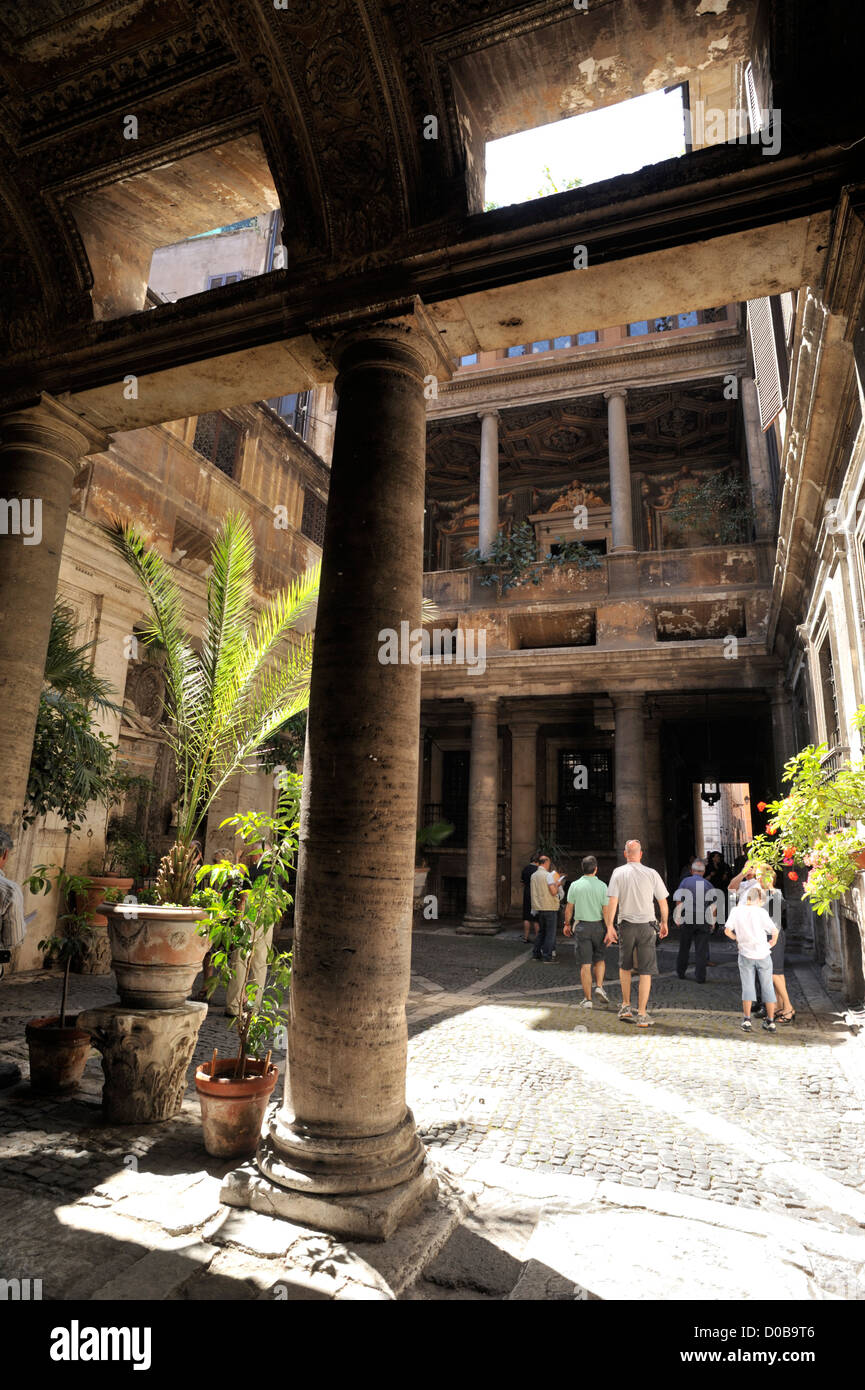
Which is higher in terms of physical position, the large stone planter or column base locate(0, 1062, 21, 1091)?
the large stone planter

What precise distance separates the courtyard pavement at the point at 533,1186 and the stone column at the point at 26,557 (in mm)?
2123

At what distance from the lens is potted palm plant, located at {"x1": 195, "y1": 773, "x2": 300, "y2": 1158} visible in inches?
144

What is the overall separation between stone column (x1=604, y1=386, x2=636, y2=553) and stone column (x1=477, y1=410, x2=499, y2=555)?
2.51 m

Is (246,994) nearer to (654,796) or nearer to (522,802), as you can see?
(654,796)

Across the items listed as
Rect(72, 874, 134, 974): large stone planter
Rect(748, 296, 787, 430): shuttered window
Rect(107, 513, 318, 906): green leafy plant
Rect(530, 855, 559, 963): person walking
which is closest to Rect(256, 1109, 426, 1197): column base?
Rect(107, 513, 318, 906): green leafy plant

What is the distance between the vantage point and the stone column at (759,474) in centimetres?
1413

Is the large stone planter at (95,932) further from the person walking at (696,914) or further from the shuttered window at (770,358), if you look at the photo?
the shuttered window at (770,358)

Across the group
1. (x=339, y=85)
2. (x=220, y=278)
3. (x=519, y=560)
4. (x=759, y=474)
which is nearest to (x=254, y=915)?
(x=339, y=85)

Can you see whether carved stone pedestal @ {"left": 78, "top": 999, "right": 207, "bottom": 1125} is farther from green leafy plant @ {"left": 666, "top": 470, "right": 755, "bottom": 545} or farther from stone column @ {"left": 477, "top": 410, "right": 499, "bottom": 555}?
green leafy plant @ {"left": 666, "top": 470, "right": 755, "bottom": 545}

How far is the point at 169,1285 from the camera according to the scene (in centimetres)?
251

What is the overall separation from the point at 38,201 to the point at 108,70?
0.94m
